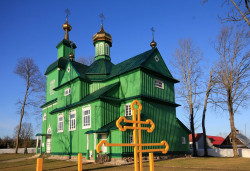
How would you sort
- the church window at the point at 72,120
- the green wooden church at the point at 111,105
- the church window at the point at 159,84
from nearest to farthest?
the green wooden church at the point at 111,105
the church window at the point at 159,84
the church window at the point at 72,120

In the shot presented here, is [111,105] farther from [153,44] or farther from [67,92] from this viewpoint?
[153,44]

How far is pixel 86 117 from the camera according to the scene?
69.5ft

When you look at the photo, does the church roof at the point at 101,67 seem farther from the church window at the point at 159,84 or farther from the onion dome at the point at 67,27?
the onion dome at the point at 67,27

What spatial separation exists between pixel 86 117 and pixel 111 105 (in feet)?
8.93

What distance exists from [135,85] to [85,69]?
8.67 m

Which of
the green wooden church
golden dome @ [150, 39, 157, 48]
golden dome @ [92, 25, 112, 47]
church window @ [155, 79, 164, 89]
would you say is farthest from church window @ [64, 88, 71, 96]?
golden dome @ [150, 39, 157, 48]

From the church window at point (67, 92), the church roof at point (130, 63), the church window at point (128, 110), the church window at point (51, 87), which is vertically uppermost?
the church roof at point (130, 63)

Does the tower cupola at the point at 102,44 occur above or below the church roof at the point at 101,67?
above

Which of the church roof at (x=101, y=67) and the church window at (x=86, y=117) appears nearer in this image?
the church window at (x=86, y=117)

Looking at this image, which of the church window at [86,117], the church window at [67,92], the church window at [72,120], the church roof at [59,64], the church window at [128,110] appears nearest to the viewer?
the church window at [128,110]

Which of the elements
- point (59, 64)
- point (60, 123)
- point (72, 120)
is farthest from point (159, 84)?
point (59, 64)

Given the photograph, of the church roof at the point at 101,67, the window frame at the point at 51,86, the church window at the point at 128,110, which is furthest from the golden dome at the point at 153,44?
the window frame at the point at 51,86

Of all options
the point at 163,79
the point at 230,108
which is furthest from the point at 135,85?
the point at 230,108

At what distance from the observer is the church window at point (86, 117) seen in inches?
817
